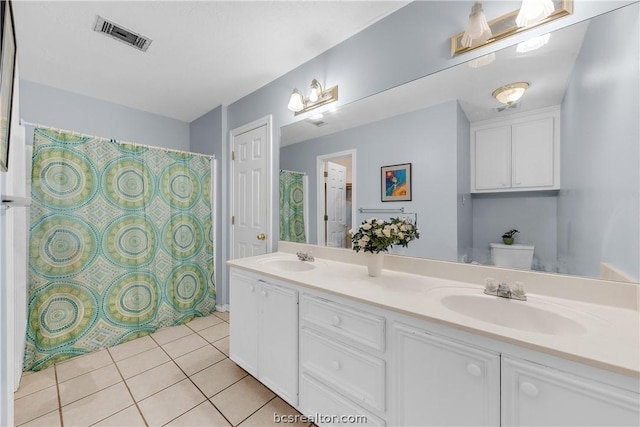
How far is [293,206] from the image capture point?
7.25 feet

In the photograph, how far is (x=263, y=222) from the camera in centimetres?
239

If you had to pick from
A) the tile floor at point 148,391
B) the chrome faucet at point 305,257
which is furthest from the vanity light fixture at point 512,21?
the tile floor at point 148,391

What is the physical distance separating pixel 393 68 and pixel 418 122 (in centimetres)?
39

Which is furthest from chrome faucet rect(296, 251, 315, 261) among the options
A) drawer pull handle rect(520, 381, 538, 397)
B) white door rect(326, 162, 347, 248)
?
drawer pull handle rect(520, 381, 538, 397)

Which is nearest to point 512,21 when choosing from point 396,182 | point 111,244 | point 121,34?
point 396,182

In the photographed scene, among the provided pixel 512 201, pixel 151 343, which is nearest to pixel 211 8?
pixel 512 201

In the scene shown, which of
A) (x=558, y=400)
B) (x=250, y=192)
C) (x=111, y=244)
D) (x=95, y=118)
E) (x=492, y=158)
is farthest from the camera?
(x=95, y=118)

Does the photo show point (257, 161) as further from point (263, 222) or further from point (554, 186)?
point (554, 186)

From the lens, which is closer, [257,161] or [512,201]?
[512,201]

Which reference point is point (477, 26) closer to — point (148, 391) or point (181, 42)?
point (181, 42)

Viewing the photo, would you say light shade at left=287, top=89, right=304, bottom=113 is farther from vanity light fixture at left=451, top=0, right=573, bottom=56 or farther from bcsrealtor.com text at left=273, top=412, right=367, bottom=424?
bcsrealtor.com text at left=273, top=412, right=367, bottom=424

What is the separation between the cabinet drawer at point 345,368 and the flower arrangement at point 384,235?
0.54 metres

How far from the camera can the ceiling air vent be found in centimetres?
161

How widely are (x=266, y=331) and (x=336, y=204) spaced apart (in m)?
0.98
